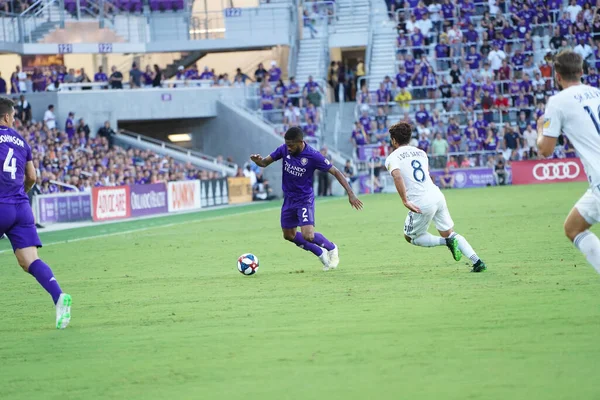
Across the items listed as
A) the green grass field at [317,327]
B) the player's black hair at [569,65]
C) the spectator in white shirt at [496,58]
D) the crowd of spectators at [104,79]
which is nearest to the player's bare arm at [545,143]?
the player's black hair at [569,65]

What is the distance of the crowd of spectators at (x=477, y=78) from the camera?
133 ft

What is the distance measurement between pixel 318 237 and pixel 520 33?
3168 centimetres

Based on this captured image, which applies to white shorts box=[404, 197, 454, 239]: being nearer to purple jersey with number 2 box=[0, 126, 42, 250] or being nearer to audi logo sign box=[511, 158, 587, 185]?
purple jersey with number 2 box=[0, 126, 42, 250]

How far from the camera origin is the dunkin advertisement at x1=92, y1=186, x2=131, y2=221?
31.5 meters

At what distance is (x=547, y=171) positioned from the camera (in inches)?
1528

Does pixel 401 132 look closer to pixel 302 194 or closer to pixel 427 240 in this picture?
pixel 427 240

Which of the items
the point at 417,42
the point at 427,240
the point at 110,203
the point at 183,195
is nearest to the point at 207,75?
the point at 417,42

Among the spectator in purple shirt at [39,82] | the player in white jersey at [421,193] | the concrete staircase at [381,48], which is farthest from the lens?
the concrete staircase at [381,48]

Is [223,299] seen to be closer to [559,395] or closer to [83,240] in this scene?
[559,395]

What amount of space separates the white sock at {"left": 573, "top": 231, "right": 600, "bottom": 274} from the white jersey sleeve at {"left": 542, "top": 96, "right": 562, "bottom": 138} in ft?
3.42

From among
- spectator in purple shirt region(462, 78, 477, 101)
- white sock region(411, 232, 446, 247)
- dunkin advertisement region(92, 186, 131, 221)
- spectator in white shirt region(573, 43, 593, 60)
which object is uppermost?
spectator in white shirt region(573, 43, 593, 60)

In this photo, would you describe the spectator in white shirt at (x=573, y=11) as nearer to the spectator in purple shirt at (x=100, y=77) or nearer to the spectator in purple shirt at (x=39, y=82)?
the spectator in purple shirt at (x=100, y=77)

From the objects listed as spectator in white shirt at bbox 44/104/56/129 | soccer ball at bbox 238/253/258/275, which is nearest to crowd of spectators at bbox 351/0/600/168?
spectator in white shirt at bbox 44/104/56/129

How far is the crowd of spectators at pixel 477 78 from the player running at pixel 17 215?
1240 inches
